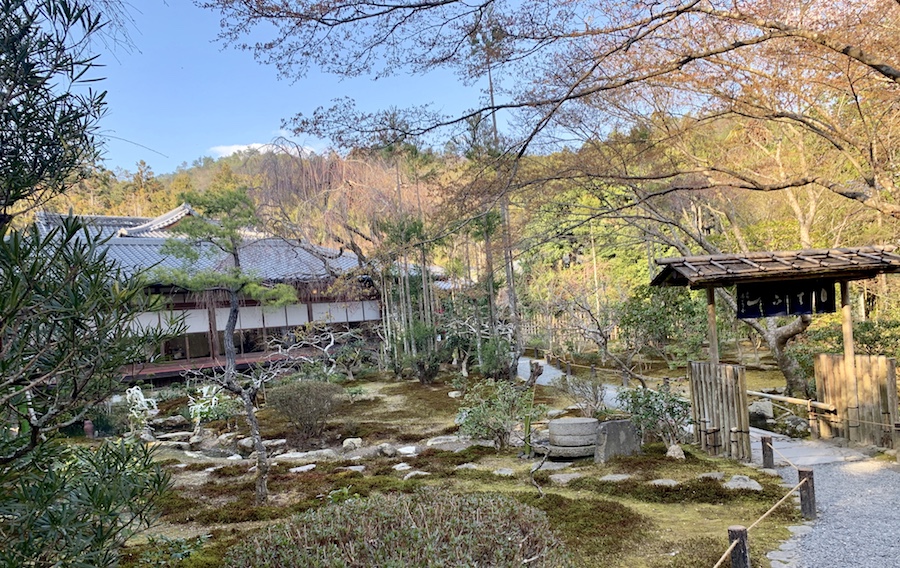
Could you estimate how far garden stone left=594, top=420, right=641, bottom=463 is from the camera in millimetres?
6285

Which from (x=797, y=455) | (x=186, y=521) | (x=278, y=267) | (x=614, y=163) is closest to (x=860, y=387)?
(x=797, y=455)

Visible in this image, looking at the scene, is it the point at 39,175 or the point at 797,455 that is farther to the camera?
the point at 797,455

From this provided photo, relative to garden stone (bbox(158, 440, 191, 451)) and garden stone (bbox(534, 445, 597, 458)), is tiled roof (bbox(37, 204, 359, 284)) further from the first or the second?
garden stone (bbox(534, 445, 597, 458))

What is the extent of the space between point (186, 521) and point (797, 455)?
6.00m

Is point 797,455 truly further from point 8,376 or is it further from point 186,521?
point 8,376

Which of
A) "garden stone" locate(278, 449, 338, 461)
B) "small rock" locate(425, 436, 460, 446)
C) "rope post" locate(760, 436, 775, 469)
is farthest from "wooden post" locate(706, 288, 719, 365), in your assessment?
"garden stone" locate(278, 449, 338, 461)

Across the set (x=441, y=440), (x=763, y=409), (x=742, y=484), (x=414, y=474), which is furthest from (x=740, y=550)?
(x=763, y=409)

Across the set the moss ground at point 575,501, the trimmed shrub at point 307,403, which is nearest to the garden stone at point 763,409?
the moss ground at point 575,501

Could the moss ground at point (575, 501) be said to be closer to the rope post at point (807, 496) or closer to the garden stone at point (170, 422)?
the rope post at point (807, 496)

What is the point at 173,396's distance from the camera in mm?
13523

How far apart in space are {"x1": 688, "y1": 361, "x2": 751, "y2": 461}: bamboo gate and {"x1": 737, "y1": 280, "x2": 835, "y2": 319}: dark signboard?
2.97ft

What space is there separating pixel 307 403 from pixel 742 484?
5.90m

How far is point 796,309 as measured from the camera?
6.52 metres

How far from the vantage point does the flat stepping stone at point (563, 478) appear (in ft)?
18.5
